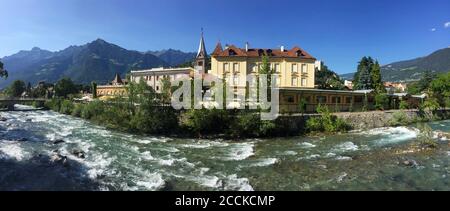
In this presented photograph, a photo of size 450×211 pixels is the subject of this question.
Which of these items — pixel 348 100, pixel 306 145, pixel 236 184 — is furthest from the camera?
pixel 348 100

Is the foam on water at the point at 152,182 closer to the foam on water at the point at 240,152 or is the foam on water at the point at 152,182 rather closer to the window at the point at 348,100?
the foam on water at the point at 240,152

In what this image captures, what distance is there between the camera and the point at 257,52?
1855 inches

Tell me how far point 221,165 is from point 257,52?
3361 cm

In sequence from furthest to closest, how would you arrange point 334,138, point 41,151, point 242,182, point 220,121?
1. point 220,121
2. point 334,138
3. point 41,151
4. point 242,182

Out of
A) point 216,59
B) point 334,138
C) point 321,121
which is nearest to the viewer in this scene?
point 334,138

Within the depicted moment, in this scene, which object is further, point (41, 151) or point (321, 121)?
point (321, 121)

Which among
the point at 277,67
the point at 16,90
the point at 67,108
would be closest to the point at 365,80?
the point at 277,67

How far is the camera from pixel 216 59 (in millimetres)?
45312

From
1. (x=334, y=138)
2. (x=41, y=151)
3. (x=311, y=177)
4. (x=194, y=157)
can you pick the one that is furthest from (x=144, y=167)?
(x=334, y=138)

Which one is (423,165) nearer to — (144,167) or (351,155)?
(351,155)

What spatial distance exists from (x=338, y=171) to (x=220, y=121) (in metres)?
14.1

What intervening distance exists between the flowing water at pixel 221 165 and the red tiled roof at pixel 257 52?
24368 millimetres

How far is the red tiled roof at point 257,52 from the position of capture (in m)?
45.5

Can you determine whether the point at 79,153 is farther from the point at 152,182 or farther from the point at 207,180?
the point at 207,180
